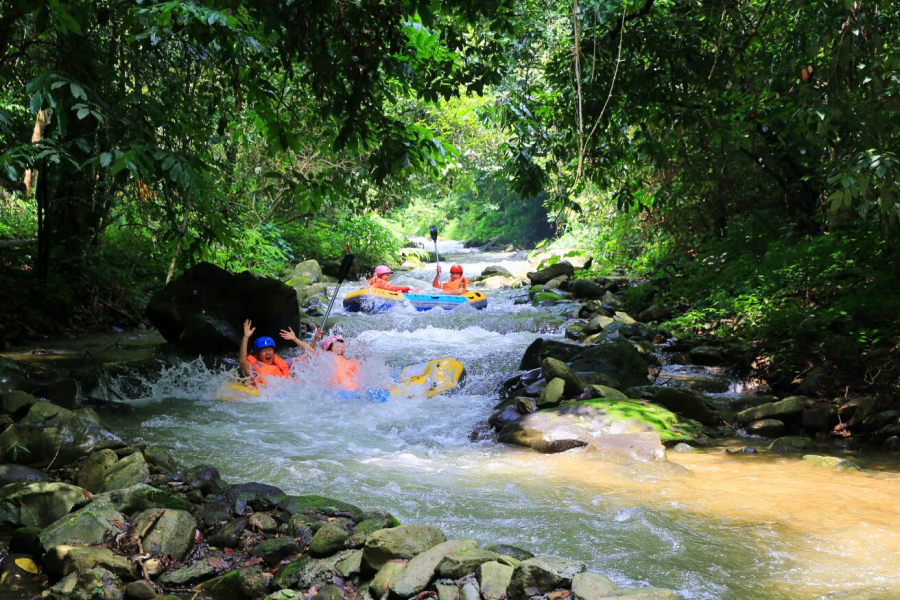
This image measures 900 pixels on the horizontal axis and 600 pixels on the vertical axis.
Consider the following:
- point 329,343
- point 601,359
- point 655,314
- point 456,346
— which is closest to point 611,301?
point 655,314

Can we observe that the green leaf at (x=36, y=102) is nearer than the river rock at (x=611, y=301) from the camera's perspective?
Yes

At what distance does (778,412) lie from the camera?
6207 millimetres

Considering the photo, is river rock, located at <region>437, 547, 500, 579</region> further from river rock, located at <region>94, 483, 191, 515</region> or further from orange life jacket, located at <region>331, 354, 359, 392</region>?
orange life jacket, located at <region>331, 354, 359, 392</region>

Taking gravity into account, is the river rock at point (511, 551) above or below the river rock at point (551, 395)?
below

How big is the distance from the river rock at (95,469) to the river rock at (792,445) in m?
A: 4.93

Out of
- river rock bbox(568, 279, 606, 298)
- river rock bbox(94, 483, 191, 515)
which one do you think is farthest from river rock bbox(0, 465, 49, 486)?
river rock bbox(568, 279, 606, 298)

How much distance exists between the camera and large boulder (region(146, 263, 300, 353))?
29.1ft

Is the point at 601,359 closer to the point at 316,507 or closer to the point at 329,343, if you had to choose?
the point at 329,343

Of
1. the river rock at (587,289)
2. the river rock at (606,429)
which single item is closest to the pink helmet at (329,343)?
the river rock at (606,429)

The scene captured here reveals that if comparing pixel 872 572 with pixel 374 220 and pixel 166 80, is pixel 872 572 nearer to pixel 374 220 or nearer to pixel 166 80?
pixel 166 80

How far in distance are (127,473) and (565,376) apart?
13.5ft

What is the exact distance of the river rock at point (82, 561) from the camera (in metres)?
3.04

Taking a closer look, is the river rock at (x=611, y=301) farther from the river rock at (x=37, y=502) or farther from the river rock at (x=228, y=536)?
the river rock at (x=37, y=502)

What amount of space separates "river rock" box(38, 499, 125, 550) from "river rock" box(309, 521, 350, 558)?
1.00m
